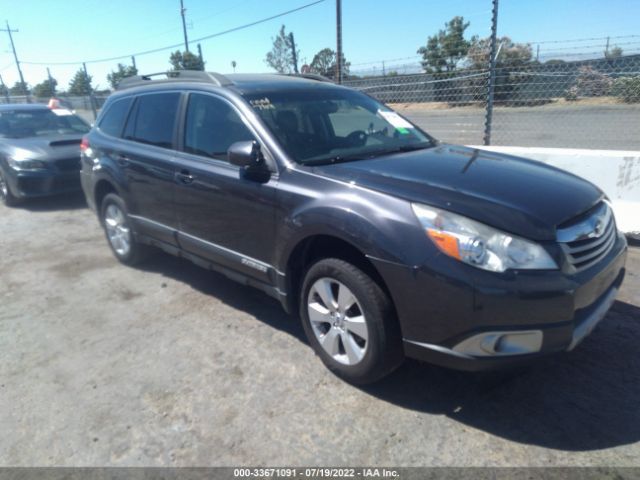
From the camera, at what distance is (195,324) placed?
3.87m

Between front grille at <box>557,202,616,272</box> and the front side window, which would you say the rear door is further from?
front grille at <box>557,202,616,272</box>

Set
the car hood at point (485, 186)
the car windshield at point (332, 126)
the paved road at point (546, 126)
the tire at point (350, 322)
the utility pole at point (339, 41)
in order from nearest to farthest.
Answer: the car hood at point (485, 186)
the tire at point (350, 322)
the car windshield at point (332, 126)
the utility pole at point (339, 41)
the paved road at point (546, 126)

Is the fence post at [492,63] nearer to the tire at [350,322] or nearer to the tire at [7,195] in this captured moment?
the tire at [350,322]

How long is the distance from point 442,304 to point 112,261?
424 cm

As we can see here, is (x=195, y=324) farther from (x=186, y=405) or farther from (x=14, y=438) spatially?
(x=14, y=438)

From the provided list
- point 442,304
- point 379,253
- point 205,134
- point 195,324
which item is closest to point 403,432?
point 442,304

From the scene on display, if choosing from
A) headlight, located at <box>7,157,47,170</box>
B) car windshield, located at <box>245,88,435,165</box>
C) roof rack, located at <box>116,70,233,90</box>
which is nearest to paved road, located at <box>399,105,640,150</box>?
car windshield, located at <box>245,88,435,165</box>

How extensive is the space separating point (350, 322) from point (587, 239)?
4.47ft

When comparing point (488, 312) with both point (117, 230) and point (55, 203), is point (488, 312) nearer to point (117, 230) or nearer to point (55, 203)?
point (117, 230)

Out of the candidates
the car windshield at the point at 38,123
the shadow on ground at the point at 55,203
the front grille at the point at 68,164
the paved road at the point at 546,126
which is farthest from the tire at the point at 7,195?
the paved road at the point at 546,126

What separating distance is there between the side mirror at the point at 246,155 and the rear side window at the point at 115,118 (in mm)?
2244

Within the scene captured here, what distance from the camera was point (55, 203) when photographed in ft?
27.7

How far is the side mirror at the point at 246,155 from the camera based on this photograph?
125 inches

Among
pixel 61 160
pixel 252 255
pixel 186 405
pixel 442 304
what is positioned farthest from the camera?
pixel 61 160
